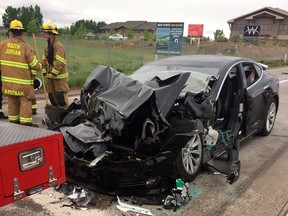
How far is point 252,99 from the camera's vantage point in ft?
16.2

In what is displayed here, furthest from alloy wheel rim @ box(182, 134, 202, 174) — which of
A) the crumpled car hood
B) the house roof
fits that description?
the house roof

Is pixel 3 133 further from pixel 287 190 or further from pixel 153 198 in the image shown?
pixel 287 190

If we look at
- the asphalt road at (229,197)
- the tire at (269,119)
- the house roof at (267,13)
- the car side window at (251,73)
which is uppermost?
the house roof at (267,13)

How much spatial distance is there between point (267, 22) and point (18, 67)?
77473 mm

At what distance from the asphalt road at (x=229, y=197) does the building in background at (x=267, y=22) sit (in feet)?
241

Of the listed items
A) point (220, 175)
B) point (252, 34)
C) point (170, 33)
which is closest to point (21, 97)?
point (220, 175)

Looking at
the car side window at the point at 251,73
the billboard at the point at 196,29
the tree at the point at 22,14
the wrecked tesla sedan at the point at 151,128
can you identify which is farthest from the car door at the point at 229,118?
the tree at the point at 22,14

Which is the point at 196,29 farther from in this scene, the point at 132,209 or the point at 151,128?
the point at 132,209

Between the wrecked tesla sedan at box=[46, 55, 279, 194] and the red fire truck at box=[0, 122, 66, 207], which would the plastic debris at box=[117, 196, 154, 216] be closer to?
the wrecked tesla sedan at box=[46, 55, 279, 194]

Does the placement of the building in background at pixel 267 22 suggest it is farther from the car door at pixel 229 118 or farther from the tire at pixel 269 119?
the car door at pixel 229 118

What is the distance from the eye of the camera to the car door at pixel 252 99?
4.84 metres

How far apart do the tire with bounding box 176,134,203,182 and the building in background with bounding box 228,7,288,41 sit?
74.4m

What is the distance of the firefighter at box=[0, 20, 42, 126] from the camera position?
516 centimetres

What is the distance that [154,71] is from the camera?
499 cm
